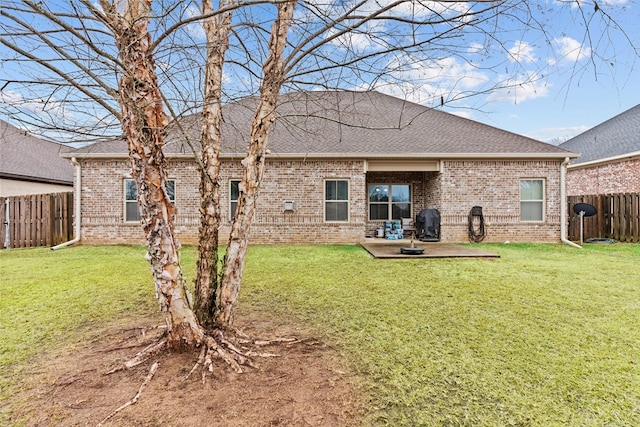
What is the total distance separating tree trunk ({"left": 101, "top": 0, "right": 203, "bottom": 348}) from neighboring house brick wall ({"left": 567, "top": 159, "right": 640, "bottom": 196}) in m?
17.3

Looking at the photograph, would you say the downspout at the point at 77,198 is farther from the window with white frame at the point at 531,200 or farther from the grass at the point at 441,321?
the window with white frame at the point at 531,200

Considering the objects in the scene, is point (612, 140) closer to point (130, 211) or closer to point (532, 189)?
point (532, 189)

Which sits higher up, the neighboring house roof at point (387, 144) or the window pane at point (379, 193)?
the neighboring house roof at point (387, 144)

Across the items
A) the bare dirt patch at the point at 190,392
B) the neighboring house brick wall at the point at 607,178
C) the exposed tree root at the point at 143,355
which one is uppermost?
the neighboring house brick wall at the point at 607,178

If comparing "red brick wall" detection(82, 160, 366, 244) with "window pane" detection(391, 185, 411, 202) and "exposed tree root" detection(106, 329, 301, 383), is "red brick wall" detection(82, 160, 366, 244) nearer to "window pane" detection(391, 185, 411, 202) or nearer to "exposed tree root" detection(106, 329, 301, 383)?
"window pane" detection(391, 185, 411, 202)

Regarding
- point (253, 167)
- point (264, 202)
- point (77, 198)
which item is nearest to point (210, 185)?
point (253, 167)

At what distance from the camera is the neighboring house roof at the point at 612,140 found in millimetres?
13758

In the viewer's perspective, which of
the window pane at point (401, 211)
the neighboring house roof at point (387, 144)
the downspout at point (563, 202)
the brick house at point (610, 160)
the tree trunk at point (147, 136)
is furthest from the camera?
the brick house at point (610, 160)

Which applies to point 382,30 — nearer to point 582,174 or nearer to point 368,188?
point 368,188

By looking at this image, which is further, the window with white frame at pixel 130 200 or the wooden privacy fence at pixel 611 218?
the wooden privacy fence at pixel 611 218

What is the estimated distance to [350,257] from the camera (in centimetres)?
823

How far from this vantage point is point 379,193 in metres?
13.0

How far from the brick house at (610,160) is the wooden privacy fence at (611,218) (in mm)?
2377

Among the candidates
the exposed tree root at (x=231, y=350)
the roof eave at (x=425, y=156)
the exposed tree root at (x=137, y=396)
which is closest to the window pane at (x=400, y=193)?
the roof eave at (x=425, y=156)
